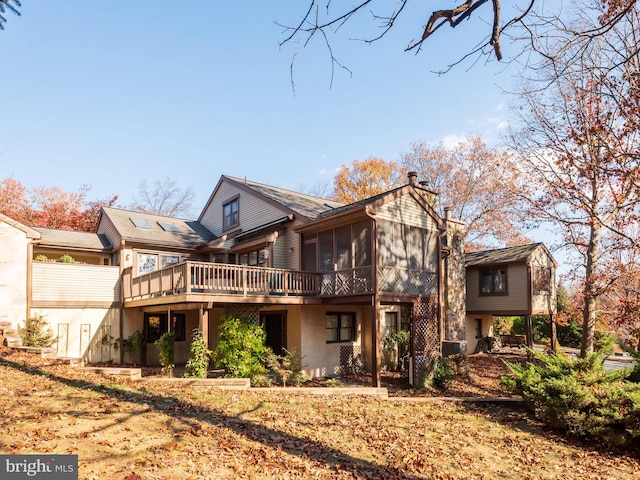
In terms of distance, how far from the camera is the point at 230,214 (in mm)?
21906

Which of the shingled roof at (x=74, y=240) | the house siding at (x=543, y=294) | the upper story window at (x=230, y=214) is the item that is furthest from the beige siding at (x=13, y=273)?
the house siding at (x=543, y=294)

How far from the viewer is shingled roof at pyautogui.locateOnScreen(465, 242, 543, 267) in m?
23.5

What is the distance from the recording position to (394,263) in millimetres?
15711

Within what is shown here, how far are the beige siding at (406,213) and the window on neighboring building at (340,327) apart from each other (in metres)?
4.64

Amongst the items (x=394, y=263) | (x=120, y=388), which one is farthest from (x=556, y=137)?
(x=120, y=388)

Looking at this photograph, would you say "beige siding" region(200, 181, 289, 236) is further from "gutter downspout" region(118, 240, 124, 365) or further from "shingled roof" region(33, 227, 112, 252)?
"shingled roof" region(33, 227, 112, 252)

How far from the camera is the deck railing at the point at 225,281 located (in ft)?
44.4

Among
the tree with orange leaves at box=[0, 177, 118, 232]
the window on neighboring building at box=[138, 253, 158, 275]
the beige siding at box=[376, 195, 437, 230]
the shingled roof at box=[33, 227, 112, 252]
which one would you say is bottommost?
the window on neighboring building at box=[138, 253, 158, 275]

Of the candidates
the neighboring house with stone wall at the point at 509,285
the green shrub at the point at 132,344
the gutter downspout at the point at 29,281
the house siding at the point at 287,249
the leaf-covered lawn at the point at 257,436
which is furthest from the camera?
the neighboring house with stone wall at the point at 509,285

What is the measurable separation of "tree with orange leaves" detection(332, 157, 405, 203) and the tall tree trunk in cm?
2029

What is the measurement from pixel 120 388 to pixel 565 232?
54.5 ft

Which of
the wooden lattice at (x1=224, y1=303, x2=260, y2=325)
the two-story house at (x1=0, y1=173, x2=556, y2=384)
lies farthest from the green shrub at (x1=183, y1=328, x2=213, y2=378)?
the wooden lattice at (x1=224, y1=303, x2=260, y2=325)

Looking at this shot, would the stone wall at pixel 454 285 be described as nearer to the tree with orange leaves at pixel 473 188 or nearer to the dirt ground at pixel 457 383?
the dirt ground at pixel 457 383

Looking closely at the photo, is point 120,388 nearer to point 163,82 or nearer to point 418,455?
point 418,455
